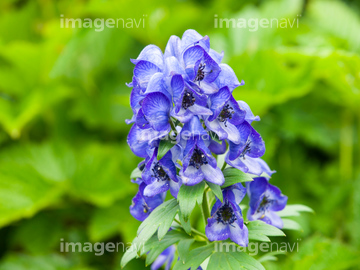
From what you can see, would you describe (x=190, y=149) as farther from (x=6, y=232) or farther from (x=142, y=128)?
(x=6, y=232)

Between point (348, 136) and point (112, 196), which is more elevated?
point (348, 136)

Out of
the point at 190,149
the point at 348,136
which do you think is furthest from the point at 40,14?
the point at 190,149

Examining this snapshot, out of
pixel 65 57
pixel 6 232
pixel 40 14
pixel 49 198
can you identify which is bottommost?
pixel 6 232

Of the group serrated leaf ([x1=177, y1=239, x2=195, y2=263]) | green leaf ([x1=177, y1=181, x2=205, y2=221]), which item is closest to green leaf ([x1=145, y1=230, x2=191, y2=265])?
serrated leaf ([x1=177, y1=239, x2=195, y2=263])

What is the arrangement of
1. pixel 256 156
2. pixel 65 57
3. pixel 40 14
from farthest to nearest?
pixel 40 14 → pixel 65 57 → pixel 256 156

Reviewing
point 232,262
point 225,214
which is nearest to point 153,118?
point 225,214

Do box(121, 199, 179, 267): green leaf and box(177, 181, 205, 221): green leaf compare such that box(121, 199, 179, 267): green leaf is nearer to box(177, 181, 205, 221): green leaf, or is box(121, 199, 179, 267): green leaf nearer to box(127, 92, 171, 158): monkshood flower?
box(177, 181, 205, 221): green leaf

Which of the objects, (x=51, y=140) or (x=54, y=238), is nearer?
(x=54, y=238)

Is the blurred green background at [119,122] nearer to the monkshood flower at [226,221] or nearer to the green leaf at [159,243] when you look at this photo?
the green leaf at [159,243]
